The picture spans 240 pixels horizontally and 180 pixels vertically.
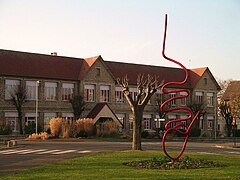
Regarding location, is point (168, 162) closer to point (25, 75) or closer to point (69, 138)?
point (69, 138)

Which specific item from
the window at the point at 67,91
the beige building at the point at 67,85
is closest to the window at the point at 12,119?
the beige building at the point at 67,85

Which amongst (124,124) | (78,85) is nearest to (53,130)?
(78,85)

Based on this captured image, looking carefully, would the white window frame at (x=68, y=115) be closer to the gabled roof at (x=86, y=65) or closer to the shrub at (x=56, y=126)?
the gabled roof at (x=86, y=65)

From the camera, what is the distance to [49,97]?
5066cm

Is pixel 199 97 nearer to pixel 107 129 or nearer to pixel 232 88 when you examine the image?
pixel 232 88

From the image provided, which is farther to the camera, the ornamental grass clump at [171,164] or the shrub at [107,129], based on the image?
the shrub at [107,129]

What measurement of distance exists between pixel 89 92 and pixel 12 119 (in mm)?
11076

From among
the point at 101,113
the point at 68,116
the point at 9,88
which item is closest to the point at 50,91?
the point at 68,116

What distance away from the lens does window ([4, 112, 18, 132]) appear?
47062 millimetres

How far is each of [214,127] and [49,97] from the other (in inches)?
1110

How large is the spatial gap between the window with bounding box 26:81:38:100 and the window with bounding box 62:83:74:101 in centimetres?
397

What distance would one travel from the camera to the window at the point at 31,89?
4894 centimetres

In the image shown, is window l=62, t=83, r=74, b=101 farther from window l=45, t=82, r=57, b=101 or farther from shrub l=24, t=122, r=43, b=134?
shrub l=24, t=122, r=43, b=134

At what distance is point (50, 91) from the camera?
50.9 m
